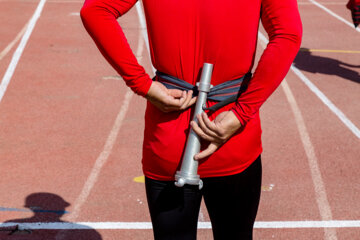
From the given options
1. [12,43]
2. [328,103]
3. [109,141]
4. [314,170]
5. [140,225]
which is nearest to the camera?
[140,225]

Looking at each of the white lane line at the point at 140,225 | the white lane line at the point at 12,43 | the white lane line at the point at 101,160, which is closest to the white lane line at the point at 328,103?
the white lane line at the point at 140,225

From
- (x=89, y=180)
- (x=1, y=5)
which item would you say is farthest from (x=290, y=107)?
(x=1, y=5)

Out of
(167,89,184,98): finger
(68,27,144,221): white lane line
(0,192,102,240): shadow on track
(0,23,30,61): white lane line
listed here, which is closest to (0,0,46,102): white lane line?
(0,23,30,61): white lane line

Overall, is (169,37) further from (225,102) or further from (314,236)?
(314,236)

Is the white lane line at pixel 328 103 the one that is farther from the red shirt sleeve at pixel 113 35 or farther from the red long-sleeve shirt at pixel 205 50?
the red shirt sleeve at pixel 113 35

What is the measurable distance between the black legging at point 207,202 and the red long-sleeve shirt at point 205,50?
0.19 ft

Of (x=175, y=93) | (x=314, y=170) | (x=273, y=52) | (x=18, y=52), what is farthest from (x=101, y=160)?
(x=18, y=52)

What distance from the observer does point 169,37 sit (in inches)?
69.9

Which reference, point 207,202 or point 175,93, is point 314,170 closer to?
point 207,202

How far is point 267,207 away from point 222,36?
274 centimetres

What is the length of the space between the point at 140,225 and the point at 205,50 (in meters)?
2.40

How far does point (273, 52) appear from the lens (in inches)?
69.3

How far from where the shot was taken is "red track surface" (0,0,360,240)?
4.14 m

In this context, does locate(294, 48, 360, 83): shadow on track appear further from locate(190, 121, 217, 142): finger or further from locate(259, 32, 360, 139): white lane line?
locate(190, 121, 217, 142): finger
